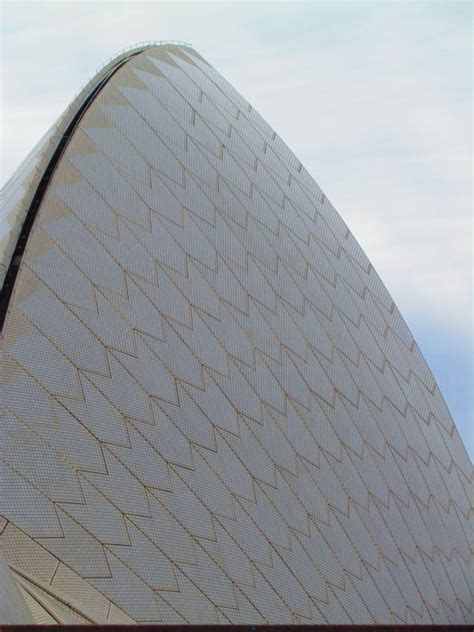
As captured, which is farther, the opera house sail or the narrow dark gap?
the narrow dark gap

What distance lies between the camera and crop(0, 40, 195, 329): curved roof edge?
20.4m

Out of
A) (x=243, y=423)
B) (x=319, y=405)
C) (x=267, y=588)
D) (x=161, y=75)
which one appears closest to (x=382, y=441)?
(x=319, y=405)

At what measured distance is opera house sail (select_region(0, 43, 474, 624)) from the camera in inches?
723

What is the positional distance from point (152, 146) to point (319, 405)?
719 cm

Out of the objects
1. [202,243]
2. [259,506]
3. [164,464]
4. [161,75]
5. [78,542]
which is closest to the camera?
[78,542]

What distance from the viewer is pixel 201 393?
22.0m

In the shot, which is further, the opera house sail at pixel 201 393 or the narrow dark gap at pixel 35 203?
the narrow dark gap at pixel 35 203

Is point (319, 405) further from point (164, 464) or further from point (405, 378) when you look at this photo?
point (164, 464)

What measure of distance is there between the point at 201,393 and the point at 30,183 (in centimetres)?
564

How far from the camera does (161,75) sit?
2738 cm

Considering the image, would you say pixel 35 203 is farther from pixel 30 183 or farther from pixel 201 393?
pixel 201 393

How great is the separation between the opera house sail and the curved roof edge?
0.06 metres

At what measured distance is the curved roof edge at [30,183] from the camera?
20369 millimetres

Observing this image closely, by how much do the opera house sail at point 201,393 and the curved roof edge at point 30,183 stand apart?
6 centimetres
